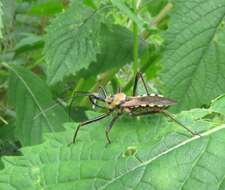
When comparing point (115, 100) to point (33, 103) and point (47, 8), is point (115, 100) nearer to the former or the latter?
point (33, 103)

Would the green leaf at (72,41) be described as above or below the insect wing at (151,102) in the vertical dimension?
above

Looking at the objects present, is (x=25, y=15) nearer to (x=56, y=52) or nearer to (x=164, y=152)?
(x=56, y=52)

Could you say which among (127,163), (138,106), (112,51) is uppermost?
(112,51)

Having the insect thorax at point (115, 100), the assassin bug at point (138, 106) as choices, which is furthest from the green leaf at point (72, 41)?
the assassin bug at point (138, 106)

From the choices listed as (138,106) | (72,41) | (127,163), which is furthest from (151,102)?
(72,41)

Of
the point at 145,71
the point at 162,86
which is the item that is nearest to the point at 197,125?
the point at 162,86

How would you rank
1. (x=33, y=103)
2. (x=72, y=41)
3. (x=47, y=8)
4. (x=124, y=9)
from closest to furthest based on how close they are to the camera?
(x=124, y=9)
(x=72, y=41)
(x=33, y=103)
(x=47, y=8)

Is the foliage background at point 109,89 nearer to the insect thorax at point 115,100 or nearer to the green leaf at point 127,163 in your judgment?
the green leaf at point 127,163
